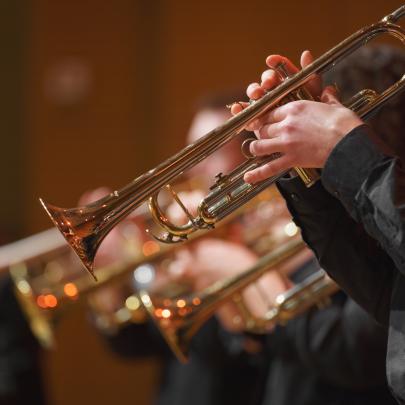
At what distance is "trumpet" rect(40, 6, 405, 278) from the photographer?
1.29 meters

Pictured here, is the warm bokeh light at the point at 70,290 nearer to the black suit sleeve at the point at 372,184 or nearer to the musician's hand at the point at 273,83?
the musician's hand at the point at 273,83

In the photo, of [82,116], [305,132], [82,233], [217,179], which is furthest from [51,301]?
[82,116]

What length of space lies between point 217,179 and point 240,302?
71 centimetres

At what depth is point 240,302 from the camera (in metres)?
2.02

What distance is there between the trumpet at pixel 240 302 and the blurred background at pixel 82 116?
2.38m

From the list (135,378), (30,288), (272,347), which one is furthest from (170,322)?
(135,378)

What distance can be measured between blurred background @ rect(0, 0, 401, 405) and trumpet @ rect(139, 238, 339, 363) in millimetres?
2381

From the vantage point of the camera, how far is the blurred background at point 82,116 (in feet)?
14.4

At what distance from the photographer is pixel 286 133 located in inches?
47.1

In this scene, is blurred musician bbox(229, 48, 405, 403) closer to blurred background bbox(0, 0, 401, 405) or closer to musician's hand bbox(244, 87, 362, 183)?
musician's hand bbox(244, 87, 362, 183)

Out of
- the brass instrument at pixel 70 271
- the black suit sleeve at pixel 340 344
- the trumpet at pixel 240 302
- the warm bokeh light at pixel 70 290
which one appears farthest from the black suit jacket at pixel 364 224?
the warm bokeh light at pixel 70 290

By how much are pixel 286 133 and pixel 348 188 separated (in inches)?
4.8

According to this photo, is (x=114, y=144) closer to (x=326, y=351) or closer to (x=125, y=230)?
(x=125, y=230)

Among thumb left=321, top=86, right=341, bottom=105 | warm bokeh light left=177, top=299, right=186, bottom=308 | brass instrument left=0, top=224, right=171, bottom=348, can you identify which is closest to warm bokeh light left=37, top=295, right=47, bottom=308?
brass instrument left=0, top=224, right=171, bottom=348
